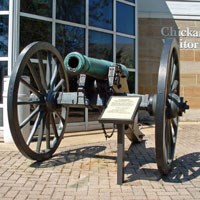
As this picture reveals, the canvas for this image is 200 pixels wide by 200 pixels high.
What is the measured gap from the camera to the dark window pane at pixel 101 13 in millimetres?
10602

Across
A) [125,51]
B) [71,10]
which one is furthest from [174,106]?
[125,51]

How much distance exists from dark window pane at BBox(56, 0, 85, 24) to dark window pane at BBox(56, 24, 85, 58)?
0.77ft

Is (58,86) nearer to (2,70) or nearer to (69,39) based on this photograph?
(2,70)

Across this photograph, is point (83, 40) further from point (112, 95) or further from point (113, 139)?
point (112, 95)

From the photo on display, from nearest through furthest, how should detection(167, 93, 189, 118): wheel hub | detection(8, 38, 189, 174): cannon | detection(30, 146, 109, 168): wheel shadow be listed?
detection(8, 38, 189, 174): cannon, detection(167, 93, 189, 118): wheel hub, detection(30, 146, 109, 168): wheel shadow

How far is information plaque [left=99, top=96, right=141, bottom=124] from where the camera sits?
15.8 feet

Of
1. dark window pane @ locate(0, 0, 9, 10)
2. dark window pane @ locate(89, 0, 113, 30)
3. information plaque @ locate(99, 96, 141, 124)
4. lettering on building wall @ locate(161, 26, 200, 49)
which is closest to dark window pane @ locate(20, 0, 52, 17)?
dark window pane @ locate(0, 0, 9, 10)

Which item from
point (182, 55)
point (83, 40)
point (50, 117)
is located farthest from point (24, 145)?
point (182, 55)

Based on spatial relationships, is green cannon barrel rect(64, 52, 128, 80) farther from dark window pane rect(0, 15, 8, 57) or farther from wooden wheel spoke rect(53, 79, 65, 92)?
dark window pane rect(0, 15, 8, 57)

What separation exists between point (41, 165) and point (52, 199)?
159cm

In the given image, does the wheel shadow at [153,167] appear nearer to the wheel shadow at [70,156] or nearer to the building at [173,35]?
the wheel shadow at [70,156]

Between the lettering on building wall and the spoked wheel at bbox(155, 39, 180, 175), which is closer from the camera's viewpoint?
the spoked wheel at bbox(155, 39, 180, 175)

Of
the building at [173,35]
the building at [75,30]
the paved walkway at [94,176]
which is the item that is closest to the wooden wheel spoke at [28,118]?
the paved walkway at [94,176]

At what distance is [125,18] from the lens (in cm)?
1159
